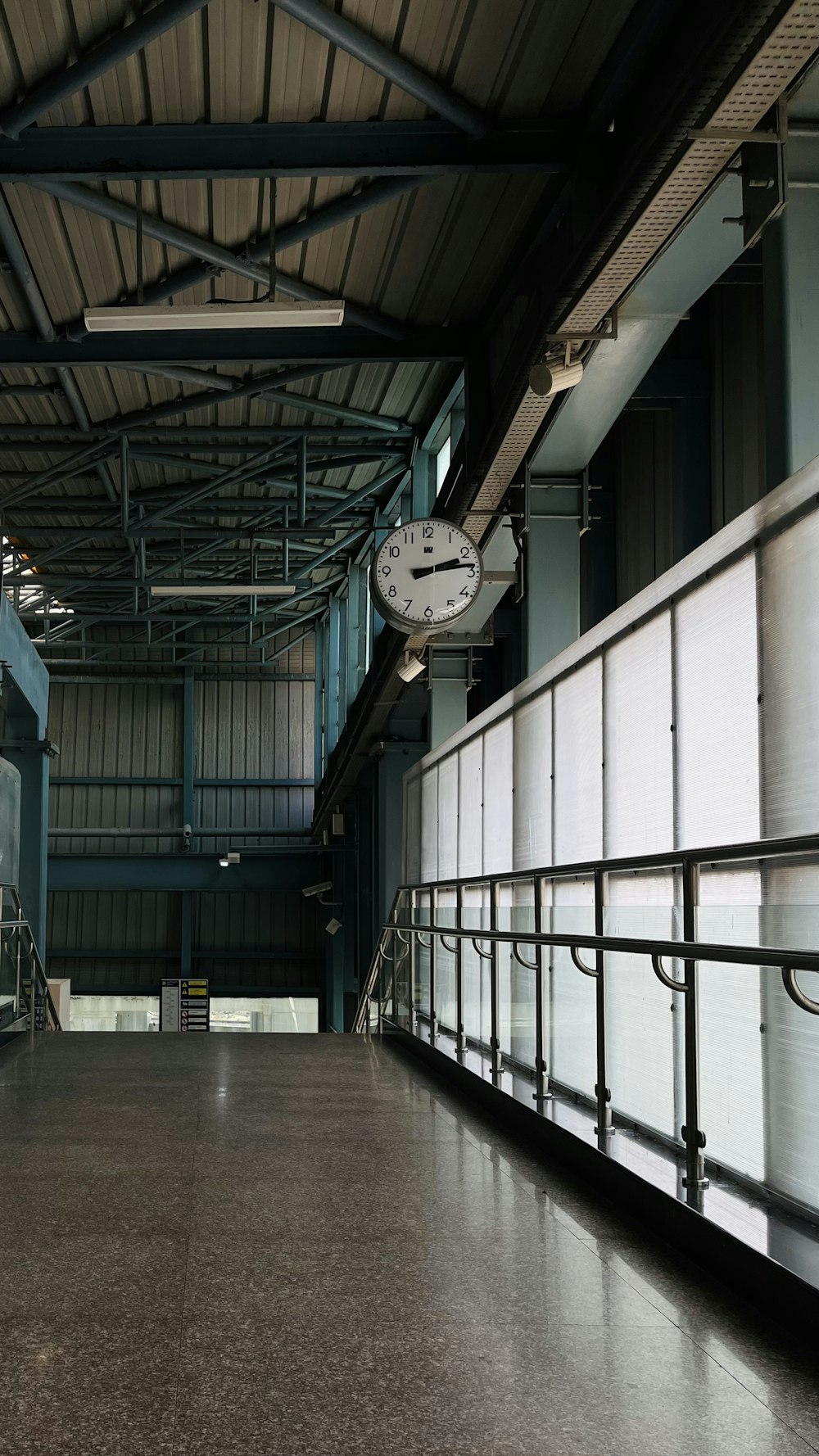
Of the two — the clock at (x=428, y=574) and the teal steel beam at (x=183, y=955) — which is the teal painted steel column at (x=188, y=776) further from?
the clock at (x=428, y=574)

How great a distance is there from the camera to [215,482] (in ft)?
45.8

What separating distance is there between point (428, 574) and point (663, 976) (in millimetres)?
5696

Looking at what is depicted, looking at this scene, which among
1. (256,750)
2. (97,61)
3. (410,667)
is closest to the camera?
(97,61)

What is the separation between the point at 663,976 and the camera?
147 inches

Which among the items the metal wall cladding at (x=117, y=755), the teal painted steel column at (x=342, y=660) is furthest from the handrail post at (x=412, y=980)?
the metal wall cladding at (x=117, y=755)

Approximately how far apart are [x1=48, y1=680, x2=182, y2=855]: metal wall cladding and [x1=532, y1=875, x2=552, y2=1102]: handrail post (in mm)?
22325

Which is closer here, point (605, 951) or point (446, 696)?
point (605, 951)

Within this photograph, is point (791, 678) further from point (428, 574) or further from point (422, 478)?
point (422, 478)

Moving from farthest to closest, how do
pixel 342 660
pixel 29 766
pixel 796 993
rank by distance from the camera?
pixel 342 660
pixel 29 766
pixel 796 993

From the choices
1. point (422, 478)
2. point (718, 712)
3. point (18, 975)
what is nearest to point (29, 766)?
point (422, 478)

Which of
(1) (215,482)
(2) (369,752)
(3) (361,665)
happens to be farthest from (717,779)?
(3) (361,665)

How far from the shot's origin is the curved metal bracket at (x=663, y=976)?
3631mm

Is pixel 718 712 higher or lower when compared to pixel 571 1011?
higher

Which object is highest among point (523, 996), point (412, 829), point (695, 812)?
point (412, 829)
